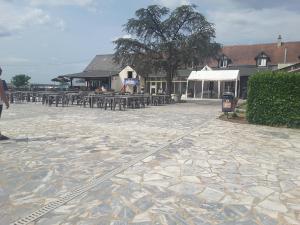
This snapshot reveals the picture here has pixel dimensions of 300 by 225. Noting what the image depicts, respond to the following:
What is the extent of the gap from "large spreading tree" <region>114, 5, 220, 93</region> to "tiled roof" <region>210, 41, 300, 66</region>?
1295 cm

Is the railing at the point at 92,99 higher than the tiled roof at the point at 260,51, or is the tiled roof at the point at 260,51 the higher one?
the tiled roof at the point at 260,51

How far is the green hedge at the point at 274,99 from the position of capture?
1205cm

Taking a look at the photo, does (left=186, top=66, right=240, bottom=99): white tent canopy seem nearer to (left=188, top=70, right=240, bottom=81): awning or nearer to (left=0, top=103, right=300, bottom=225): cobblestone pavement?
(left=188, top=70, right=240, bottom=81): awning

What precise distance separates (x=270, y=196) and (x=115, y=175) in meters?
2.28

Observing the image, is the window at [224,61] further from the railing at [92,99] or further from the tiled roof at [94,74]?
the railing at [92,99]

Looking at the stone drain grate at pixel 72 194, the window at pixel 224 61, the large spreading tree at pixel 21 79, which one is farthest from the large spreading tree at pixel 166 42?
the stone drain grate at pixel 72 194

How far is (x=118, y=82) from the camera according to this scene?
46156 millimetres

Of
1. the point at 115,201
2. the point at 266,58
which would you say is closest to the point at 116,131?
the point at 115,201

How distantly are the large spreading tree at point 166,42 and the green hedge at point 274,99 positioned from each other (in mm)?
16609

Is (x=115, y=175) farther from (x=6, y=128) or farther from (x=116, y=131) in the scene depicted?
(x=6, y=128)

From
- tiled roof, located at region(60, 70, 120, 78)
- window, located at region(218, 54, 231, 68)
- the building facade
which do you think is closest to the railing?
the building facade

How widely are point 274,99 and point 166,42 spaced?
19.2m

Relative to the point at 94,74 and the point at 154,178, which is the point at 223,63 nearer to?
the point at 94,74

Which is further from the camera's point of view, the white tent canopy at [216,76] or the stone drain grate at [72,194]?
the white tent canopy at [216,76]
